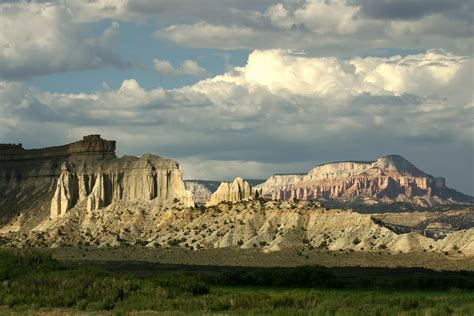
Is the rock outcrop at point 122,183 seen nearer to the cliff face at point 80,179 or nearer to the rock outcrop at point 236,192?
the cliff face at point 80,179

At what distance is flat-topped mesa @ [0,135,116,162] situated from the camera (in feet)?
584

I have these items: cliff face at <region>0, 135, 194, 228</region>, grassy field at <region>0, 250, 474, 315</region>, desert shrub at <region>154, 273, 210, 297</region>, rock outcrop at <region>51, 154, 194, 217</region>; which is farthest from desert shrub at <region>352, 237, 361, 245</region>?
desert shrub at <region>154, 273, 210, 297</region>

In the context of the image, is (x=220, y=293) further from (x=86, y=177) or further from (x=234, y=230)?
(x=86, y=177)

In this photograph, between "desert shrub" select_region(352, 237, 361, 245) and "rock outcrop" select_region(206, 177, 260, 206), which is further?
"rock outcrop" select_region(206, 177, 260, 206)

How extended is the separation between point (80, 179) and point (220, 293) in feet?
378

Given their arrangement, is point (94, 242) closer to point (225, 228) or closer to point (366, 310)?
point (225, 228)

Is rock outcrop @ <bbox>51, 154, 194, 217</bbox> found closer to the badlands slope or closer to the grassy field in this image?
the badlands slope

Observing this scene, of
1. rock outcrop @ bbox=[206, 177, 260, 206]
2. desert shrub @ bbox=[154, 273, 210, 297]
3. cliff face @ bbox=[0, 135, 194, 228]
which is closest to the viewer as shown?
desert shrub @ bbox=[154, 273, 210, 297]

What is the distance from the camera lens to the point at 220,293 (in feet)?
190

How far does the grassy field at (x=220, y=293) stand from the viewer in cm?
4959

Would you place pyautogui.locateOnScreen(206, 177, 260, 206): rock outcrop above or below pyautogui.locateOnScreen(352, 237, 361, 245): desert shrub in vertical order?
above

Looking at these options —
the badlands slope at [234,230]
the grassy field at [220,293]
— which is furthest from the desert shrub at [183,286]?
the badlands slope at [234,230]

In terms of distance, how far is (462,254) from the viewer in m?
113

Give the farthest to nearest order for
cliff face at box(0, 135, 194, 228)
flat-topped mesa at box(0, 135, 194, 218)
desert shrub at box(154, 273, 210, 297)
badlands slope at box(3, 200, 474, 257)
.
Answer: cliff face at box(0, 135, 194, 228) < flat-topped mesa at box(0, 135, 194, 218) < badlands slope at box(3, 200, 474, 257) < desert shrub at box(154, 273, 210, 297)
